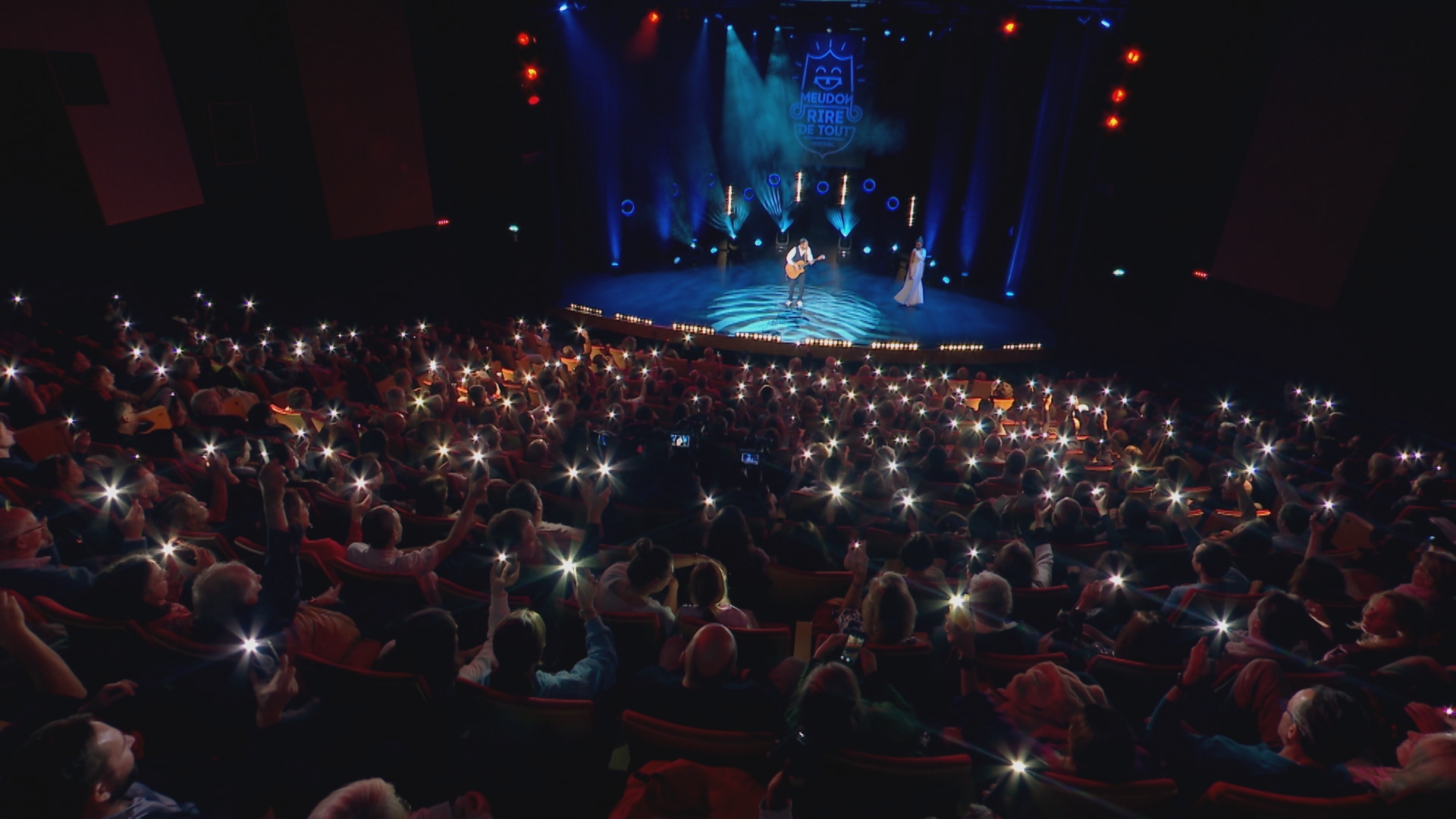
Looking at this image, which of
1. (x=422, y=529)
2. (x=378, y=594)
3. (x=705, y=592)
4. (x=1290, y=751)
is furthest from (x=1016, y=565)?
(x=422, y=529)

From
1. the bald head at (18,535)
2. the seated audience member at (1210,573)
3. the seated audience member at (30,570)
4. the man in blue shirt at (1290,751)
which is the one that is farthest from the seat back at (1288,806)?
the bald head at (18,535)

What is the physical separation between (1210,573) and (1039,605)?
1.02 metres

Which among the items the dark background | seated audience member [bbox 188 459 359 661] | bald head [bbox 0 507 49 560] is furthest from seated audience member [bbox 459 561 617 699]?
the dark background

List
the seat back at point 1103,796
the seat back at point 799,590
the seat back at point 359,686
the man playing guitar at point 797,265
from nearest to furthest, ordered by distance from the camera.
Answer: the seat back at point 1103,796 < the seat back at point 359,686 < the seat back at point 799,590 < the man playing guitar at point 797,265

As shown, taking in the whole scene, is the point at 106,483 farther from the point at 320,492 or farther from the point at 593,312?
the point at 593,312

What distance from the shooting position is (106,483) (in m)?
3.77

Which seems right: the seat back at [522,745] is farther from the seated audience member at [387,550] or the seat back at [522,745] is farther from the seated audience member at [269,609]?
the seated audience member at [387,550]

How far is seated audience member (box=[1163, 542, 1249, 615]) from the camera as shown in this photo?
365 cm

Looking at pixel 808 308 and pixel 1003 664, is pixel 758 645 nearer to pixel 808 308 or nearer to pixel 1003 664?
pixel 1003 664

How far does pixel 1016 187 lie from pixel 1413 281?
27.8 ft

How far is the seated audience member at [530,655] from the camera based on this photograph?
2361 millimetres

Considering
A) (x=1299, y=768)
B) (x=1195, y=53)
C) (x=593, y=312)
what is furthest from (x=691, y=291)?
(x=1299, y=768)

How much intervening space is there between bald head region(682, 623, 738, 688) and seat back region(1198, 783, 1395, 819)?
5.44 feet

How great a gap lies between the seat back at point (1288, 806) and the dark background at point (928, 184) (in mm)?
9480
